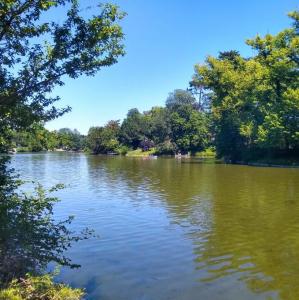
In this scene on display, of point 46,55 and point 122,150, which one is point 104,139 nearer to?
point 122,150

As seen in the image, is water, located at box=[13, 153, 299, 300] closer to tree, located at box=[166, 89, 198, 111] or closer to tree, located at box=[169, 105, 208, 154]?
tree, located at box=[169, 105, 208, 154]

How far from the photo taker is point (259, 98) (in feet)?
192

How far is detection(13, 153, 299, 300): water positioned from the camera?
30.7ft

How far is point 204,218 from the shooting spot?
58.4ft

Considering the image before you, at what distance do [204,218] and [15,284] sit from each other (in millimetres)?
11748

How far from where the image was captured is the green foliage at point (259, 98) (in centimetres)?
5281

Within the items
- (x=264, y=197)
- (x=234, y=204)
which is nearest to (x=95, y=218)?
(x=234, y=204)

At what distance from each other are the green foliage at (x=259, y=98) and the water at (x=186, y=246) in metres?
29.2

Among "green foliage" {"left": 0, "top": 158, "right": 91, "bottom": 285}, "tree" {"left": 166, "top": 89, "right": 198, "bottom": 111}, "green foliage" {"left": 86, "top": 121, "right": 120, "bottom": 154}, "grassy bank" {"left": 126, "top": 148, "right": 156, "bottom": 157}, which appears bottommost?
"green foliage" {"left": 0, "top": 158, "right": 91, "bottom": 285}

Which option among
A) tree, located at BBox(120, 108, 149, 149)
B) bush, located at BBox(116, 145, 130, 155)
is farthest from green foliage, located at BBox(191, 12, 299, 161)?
tree, located at BBox(120, 108, 149, 149)

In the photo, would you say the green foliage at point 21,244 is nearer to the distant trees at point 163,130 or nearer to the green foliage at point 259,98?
the green foliage at point 259,98

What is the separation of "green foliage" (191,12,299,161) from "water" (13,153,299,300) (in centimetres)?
2918

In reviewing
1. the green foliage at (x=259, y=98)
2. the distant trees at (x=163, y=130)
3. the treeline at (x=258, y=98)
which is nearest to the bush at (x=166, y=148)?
the distant trees at (x=163, y=130)

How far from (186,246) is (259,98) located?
48709mm
